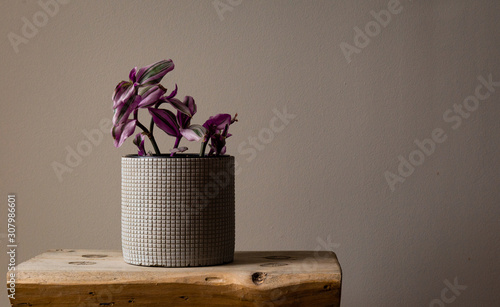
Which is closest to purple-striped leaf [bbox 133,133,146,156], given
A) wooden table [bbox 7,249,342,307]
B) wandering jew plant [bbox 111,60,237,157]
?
wandering jew plant [bbox 111,60,237,157]

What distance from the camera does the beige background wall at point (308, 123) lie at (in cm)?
129

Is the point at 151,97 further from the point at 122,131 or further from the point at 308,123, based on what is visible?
the point at 308,123

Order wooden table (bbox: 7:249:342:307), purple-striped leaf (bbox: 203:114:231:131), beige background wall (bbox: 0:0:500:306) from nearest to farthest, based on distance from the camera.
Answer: wooden table (bbox: 7:249:342:307) → purple-striped leaf (bbox: 203:114:231:131) → beige background wall (bbox: 0:0:500:306)

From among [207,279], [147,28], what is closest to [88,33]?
[147,28]

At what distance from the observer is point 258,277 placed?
2.85 ft

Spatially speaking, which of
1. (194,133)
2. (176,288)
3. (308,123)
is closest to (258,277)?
(176,288)

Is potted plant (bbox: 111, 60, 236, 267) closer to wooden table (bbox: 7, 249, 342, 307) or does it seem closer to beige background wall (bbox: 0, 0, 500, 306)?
wooden table (bbox: 7, 249, 342, 307)

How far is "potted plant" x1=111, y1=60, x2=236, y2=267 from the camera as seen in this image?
0.90 m

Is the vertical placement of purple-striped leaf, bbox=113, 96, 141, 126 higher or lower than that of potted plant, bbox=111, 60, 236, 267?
higher

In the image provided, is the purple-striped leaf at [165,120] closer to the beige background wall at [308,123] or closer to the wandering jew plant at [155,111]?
the wandering jew plant at [155,111]

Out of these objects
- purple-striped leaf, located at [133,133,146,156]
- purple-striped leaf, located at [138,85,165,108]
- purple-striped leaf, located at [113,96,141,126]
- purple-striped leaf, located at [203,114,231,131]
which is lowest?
purple-striped leaf, located at [133,133,146,156]

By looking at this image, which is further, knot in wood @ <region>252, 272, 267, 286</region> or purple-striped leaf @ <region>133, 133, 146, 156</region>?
purple-striped leaf @ <region>133, 133, 146, 156</region>

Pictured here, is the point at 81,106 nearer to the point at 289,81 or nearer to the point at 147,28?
the point at 147,28

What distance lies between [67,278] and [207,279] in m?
0.21
